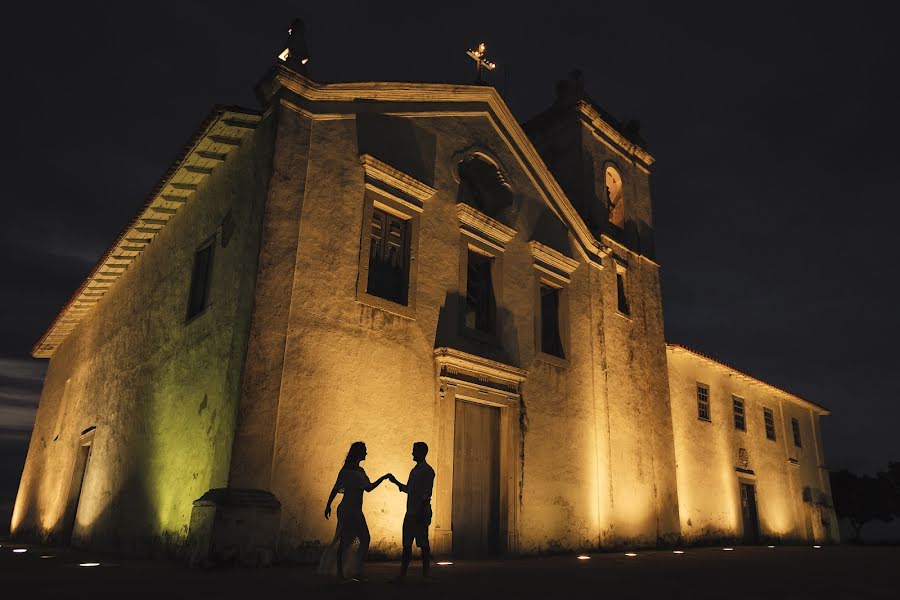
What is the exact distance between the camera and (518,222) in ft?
45.6

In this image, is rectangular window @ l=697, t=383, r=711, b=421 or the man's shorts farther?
rectangular window @ l=697, t=383, r=711, b=421

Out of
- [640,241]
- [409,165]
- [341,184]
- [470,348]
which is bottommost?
[470,348]

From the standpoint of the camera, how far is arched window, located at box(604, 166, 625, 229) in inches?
696

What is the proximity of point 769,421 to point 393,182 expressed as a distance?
19192mm

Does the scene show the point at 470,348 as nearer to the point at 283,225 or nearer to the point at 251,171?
the point at 283,225

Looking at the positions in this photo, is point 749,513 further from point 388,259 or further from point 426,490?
point 426,490

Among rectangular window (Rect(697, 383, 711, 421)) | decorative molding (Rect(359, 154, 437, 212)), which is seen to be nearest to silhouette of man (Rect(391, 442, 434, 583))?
decorative molding (Rect(359, 154, 437, 212))

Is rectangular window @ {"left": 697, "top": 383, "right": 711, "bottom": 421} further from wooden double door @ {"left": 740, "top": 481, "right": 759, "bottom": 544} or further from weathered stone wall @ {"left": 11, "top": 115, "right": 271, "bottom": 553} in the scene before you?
weathered stone wall @ {"left": 11, "top": 115, "right": 271, "bottom": 553}

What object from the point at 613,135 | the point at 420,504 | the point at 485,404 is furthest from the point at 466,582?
the point at 613,135

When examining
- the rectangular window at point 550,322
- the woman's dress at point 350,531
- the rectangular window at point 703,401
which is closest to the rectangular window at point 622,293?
the rectangular window at point 550,322

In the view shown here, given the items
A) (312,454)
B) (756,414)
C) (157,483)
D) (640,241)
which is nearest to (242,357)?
(312,454)

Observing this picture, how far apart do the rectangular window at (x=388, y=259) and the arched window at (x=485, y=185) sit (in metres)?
2.28

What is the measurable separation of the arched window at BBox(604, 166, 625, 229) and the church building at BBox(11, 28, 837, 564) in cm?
12

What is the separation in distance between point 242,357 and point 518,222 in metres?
7.31
